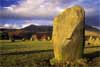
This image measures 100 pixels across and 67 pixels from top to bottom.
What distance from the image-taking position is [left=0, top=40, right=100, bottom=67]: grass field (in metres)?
16.3

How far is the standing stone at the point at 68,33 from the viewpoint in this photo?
16.7m

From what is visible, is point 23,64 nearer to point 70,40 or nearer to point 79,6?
point 70,40

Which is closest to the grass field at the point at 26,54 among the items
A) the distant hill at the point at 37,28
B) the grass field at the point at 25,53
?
the grass field at the point at 25,53

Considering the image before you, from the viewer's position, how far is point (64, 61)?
55.0 feet

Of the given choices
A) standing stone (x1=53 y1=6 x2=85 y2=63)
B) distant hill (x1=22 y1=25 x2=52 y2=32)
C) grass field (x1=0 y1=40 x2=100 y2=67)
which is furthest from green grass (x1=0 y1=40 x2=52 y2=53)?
standing stone (x1=53 y1=6 x2=85 y2=63)

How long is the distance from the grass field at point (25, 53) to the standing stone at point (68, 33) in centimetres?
59

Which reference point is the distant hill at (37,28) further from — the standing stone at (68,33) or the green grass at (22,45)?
the green grass at (22,45)

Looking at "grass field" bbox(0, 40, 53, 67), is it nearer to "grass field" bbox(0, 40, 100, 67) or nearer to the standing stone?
"grass field" bbox(0, 40, 100, 67)

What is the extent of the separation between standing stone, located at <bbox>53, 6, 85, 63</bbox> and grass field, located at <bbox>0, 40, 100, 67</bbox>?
0.59m

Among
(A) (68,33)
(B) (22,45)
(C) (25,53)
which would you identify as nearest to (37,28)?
(B) (22,45)

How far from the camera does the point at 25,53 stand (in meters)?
16.9

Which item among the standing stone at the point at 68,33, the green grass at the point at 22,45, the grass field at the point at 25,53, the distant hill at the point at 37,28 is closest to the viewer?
the grass field at the point at 25,53

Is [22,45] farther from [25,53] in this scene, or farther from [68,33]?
[68,33]

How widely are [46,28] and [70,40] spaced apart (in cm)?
128
